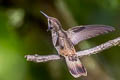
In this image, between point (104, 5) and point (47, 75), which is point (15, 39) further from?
point (104, 5)

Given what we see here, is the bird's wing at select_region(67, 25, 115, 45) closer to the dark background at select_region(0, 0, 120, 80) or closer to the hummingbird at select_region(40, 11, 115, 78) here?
the hummingbird at select_region(40, 11, 115, 78)

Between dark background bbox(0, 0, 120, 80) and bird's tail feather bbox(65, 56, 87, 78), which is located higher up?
bird's tail feather bbox(65, 56, 87, 78)

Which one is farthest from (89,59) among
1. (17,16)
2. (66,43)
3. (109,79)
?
(66,43)

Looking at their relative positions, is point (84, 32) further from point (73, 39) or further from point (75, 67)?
point (75, 67)

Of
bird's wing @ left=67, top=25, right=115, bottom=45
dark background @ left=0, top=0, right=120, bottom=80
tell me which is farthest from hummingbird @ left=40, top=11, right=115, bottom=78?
dark background @ left=0, top=0, right=120, bottom=80

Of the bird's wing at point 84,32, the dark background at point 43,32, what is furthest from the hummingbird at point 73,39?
the dark background at point 43,32

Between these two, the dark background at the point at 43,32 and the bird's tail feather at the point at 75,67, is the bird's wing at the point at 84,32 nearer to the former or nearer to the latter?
the bird's tail feather at the point at 75,67
